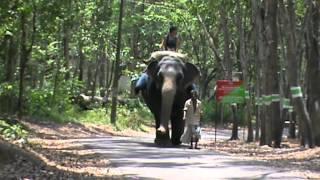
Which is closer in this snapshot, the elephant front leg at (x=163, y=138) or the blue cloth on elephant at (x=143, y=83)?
the elephant front leg at (x=163, y=138)

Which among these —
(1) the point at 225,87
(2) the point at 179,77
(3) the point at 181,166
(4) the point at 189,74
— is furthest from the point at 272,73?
(3) the point at 181,166

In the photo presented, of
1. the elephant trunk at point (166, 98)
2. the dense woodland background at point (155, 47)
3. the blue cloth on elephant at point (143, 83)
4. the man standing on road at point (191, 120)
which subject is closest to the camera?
the elephant trunk at point (166, 98)

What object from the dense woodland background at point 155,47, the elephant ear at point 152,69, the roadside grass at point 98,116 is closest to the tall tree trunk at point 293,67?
the dense woodland background at point 155,47

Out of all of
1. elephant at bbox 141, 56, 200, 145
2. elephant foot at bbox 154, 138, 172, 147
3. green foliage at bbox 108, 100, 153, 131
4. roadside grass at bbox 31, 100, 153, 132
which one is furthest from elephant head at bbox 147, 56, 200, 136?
green foliage at bbox 108, 100, 153, 131

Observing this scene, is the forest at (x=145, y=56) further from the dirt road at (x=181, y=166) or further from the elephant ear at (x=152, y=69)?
the dirt road at (x=181, y=166)

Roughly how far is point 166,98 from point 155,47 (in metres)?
34.1

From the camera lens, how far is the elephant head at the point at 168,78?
1812cm

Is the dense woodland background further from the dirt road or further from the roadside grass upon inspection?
the dirt road

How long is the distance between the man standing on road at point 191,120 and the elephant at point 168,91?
19 cm

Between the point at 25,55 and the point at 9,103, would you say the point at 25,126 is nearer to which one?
the point at 25,55

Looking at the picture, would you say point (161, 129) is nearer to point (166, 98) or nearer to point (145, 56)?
point (166, 98)

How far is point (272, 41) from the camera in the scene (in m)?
22.4

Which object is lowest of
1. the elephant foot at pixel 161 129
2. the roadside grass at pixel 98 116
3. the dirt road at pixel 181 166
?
the dirt road at pixel 181 166

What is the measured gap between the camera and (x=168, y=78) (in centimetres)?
1827
